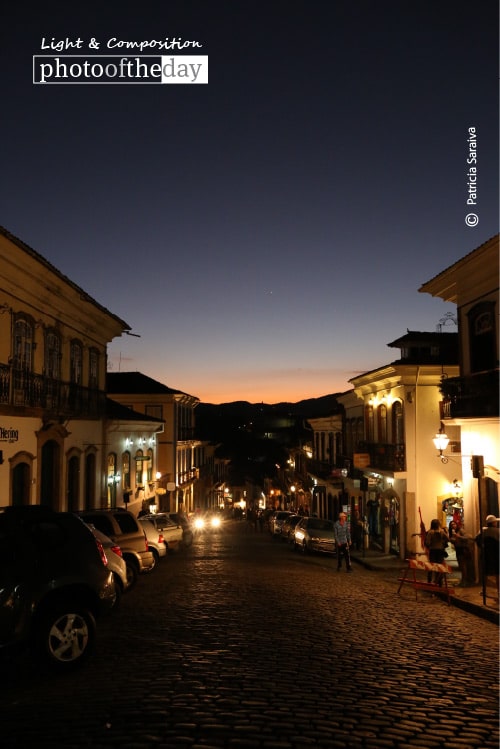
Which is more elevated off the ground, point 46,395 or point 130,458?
point 46,395

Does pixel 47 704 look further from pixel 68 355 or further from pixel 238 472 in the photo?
pixel 238 472

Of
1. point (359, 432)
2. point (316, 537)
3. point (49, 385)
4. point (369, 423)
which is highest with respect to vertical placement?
point (49, 385)

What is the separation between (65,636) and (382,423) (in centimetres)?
2138

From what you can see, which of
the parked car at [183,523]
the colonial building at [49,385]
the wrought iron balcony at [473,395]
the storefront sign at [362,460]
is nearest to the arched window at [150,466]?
the parked car at [183,523]

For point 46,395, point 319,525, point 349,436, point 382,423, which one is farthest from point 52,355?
point 349,436

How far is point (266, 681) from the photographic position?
22.3ft

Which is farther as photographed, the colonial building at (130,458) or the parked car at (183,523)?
the colonial building at (130,458)

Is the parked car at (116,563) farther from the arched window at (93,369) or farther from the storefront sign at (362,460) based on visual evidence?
the storefront sign at (362,460)

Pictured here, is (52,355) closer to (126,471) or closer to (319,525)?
(126,471)

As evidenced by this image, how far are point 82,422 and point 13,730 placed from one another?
18.2 meters

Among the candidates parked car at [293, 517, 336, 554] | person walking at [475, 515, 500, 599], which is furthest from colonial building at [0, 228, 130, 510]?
person walking at [475, 515, 500, 599]

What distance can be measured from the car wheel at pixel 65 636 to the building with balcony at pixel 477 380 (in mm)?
9356

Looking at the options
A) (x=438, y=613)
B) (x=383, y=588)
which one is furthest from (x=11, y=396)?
(x=438, y=613)

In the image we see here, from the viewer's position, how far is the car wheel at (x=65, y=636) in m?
7.01
